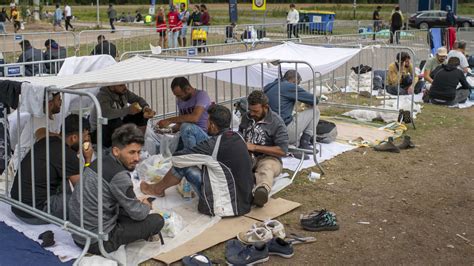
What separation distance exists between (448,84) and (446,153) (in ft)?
12.7

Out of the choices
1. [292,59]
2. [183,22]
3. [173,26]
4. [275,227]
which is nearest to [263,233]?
[275,227]

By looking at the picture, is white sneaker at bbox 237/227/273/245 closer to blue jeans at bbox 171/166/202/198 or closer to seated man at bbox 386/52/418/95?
blue jeans at bbox 171/166/202/198

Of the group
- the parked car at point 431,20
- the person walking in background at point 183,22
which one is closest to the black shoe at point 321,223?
the person walking in background at point 183,22

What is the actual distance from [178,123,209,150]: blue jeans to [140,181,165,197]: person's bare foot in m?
0.77

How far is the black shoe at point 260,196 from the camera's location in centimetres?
591

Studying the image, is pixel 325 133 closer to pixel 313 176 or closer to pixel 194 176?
pixel 313 176

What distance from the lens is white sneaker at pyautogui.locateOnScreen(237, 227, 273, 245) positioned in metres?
5.12

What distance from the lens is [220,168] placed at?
566 centimetres

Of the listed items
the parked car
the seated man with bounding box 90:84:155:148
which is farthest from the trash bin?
the seated man with bounding box 90:84:155:148

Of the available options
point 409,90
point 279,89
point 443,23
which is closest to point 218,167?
point 279,89

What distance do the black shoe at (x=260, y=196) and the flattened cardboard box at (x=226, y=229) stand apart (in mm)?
100

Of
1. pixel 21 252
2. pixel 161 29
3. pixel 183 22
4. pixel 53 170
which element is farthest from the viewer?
pixel 183 22

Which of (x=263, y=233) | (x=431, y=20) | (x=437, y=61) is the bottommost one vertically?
(x=263, y=233)

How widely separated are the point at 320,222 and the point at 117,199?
80.0 inches
